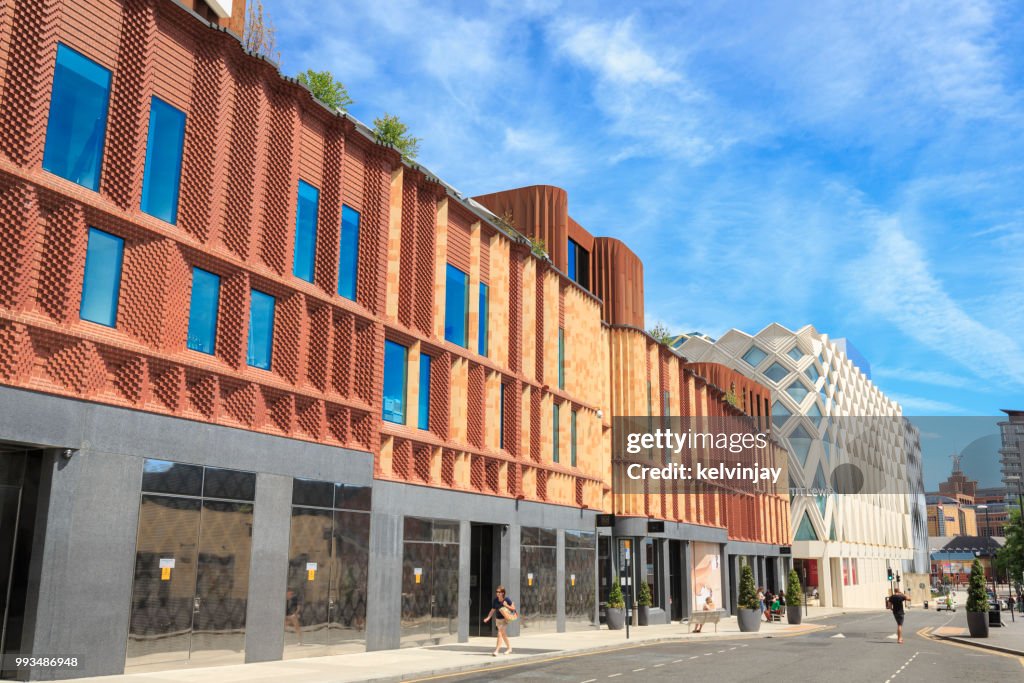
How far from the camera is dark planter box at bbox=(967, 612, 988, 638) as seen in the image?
34.1 meters

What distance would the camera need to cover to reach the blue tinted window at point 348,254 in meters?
23.6

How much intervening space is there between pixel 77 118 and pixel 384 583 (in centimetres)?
1359

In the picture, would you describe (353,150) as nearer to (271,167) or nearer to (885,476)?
(271,167)

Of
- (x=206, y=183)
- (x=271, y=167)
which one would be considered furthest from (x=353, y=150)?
(x=206, y=183)

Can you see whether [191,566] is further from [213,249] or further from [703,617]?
[703,617]

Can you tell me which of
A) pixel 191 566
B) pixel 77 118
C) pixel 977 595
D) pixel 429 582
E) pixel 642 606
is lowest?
pixel 642 606

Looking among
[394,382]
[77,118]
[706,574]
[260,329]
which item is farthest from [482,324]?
[706,574]

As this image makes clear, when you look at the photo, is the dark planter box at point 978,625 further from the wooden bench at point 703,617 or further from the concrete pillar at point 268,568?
the concrete pillar at point 268,568

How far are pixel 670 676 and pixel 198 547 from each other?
1008 cm

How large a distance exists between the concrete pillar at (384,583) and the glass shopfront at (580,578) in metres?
12.2

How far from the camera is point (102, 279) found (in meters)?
16.8

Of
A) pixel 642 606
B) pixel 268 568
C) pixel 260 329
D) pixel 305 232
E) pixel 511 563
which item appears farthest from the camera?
pixel 642 606

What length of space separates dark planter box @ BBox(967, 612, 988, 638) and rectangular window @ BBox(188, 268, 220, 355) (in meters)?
30.4

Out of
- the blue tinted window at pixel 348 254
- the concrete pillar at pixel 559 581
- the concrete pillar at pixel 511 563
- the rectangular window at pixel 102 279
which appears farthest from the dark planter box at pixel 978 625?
the rectangular window at pixel 102 279
